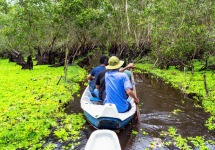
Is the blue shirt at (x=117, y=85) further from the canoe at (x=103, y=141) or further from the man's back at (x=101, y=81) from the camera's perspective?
the canoe at (x=103, y=141)

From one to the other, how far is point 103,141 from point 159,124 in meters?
3.06

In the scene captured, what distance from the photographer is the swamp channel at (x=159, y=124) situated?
436 centimetres

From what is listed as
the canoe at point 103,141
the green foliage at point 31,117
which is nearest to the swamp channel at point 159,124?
the green foliage at point 31,117

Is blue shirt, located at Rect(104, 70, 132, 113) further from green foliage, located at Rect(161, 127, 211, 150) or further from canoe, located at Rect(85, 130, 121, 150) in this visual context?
green foliage, located at Rect(161, 127, 211, 150)

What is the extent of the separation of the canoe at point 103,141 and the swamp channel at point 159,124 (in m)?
1.22

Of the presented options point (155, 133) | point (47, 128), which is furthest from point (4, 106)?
point (155, 133)

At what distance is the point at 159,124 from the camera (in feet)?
18.0

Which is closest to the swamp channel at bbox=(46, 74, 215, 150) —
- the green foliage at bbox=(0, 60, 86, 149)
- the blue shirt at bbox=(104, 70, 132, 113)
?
the green foliage at bbox=(0, 60, 86, 149)

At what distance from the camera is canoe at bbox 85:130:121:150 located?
2.91 meters

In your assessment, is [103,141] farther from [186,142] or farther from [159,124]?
[159,124]

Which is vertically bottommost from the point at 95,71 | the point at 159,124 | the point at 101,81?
the point at 159,124

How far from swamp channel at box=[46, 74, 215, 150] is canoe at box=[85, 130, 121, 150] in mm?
1224

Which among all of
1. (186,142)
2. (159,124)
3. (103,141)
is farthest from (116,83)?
(186,142)

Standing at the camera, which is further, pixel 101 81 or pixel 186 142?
pixel 101 81
